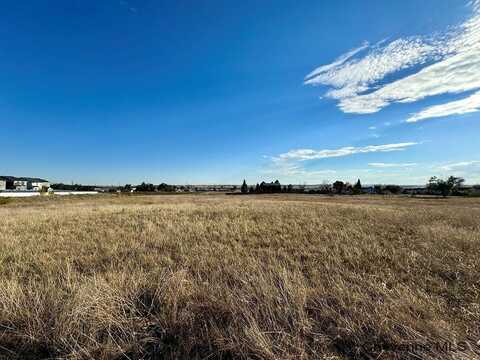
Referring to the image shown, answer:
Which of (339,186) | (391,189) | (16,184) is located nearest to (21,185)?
(16,184)

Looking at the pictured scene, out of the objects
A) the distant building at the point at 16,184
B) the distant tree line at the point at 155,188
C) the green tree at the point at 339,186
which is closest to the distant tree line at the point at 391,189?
the green tree at the point at 339,186

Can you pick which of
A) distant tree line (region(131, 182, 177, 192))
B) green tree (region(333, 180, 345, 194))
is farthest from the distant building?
green tree (region(333, 180, 345, 194))

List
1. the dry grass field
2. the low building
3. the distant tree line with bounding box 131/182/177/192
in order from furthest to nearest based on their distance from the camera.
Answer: the distant tree line with bounding box 131/182/177/192 < the low building < the dry grass field

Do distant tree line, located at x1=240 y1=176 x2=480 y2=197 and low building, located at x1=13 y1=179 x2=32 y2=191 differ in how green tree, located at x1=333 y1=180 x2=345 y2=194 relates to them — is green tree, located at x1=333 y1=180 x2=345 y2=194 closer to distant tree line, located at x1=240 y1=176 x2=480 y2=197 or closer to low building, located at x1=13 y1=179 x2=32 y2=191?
distant tree line, located at x1=240 y1=176 x2=480 y2=197

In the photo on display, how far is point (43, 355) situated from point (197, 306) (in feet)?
5.80

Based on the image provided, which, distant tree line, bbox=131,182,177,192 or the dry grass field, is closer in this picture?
the dry grass field

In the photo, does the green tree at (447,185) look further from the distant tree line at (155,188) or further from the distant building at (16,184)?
the distant building at (16,184)

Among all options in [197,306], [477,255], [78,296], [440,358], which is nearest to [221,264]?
[197,306]

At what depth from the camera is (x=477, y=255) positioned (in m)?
7.27

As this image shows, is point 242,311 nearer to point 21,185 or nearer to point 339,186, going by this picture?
point 339,186

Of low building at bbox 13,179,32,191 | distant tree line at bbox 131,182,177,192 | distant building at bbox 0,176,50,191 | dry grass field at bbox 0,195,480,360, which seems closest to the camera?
dry grass field at bbox 0,195,480,360

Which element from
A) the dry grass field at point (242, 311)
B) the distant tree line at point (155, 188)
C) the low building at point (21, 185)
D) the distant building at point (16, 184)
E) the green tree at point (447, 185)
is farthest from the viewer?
the distant tree line at point (155, 188)

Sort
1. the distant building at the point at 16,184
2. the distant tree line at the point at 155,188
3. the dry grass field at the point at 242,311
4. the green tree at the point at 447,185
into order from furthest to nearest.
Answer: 1. the distant tree line at the point at 155,188
2. the distant building at the point at 16,184
3. the green tree at the point at 447,185
4. the dry grass field at the point at 242,311

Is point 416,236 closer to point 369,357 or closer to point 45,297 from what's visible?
point 369,357
